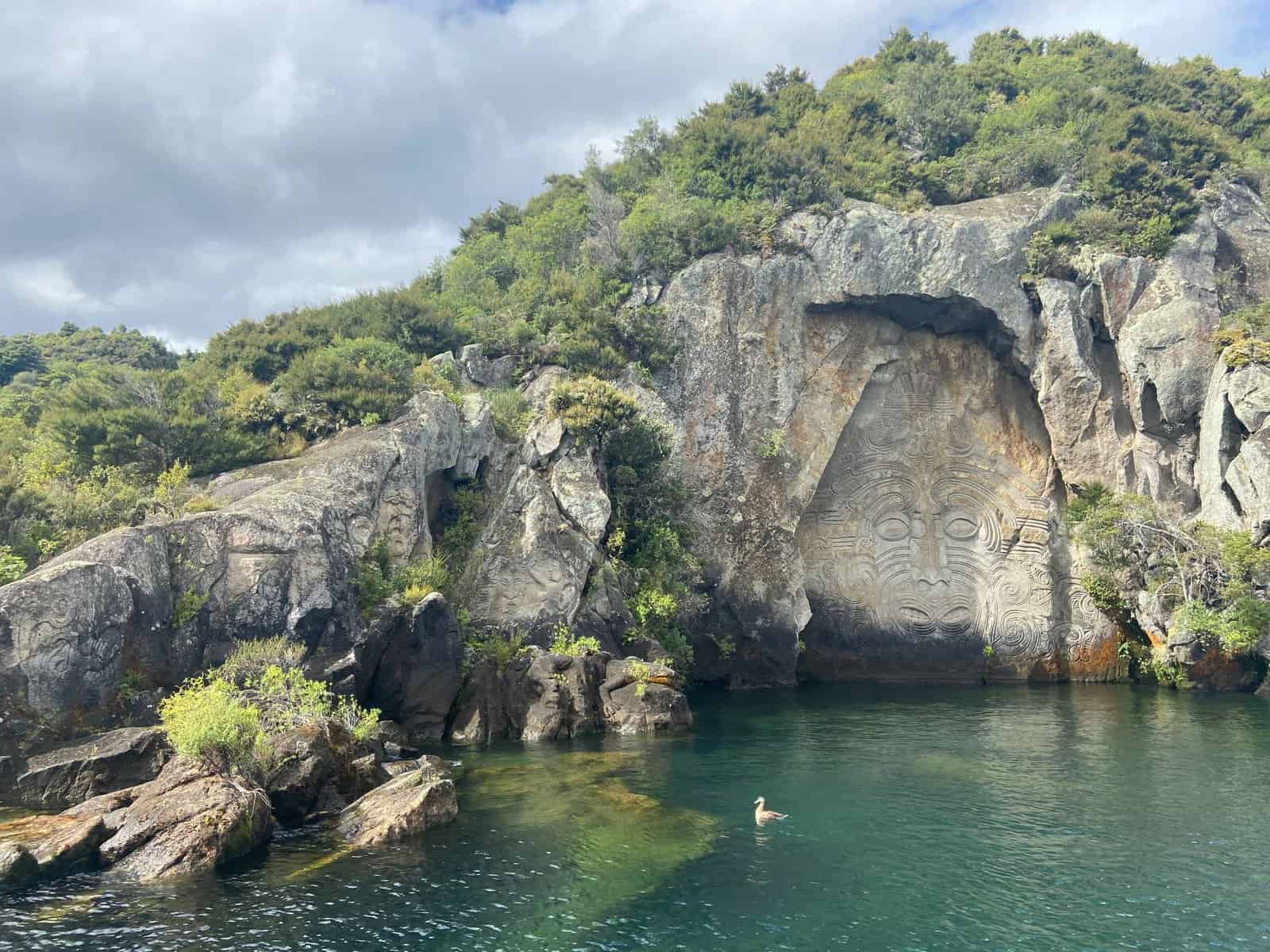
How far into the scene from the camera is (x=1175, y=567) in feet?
107

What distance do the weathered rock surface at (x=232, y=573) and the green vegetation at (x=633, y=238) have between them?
2452 millimetres

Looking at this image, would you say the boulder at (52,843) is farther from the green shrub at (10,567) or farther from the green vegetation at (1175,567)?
the green vegetation at (1175,567)

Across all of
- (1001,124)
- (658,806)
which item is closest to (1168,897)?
(658,806)

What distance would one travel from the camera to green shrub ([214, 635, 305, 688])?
20.0 meters

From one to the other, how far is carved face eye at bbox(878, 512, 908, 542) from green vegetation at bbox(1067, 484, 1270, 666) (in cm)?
665

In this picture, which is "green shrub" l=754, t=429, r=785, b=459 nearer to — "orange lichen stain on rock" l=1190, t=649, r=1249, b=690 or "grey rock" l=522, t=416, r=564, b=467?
"grey rock" l=522, t=416, r=564, b=467

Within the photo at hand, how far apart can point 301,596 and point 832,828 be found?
1403 centimetres

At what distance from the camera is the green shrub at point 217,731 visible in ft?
51.5

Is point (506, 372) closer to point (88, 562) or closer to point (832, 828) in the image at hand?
point (88, 562)

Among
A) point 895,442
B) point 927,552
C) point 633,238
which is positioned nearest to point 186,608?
point 633,238

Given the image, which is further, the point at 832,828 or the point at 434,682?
the point at 434,682

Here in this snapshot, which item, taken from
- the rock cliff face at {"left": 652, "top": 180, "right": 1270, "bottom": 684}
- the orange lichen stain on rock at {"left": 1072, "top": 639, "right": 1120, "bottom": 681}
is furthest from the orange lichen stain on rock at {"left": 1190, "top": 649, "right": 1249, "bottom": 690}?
the rock cliff face at {"left": 652, "top": 180, "right": 1270, "bottom": 684}

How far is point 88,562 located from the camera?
62.2ft

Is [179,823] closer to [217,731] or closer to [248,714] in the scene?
[217,731]
